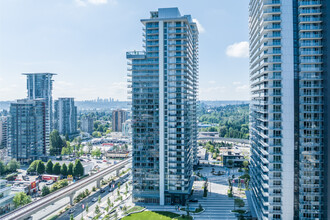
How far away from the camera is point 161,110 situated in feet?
186

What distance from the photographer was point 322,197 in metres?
42.8

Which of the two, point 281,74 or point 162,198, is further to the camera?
point 162,198

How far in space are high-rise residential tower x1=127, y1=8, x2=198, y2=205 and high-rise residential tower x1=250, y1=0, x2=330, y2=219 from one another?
60.4ft

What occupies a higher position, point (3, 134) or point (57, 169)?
point (3, 134)

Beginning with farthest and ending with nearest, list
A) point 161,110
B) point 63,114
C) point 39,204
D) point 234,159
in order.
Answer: point 63,114 < point 234,159 < point 161,110 < point 39,204

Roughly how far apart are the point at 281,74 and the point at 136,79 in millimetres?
29402

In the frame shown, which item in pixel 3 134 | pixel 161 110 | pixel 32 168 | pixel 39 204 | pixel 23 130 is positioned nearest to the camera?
pixel 39 204

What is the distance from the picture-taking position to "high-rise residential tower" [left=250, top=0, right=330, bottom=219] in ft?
139

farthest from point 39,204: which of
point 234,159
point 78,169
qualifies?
point 234,159

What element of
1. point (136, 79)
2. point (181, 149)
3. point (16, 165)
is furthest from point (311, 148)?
point (16, 165)

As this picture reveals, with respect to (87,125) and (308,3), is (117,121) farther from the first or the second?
(308,3)

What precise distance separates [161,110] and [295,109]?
2590 cm

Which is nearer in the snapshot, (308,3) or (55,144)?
(308,3)

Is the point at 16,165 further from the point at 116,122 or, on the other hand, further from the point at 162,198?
the point at 116,122
